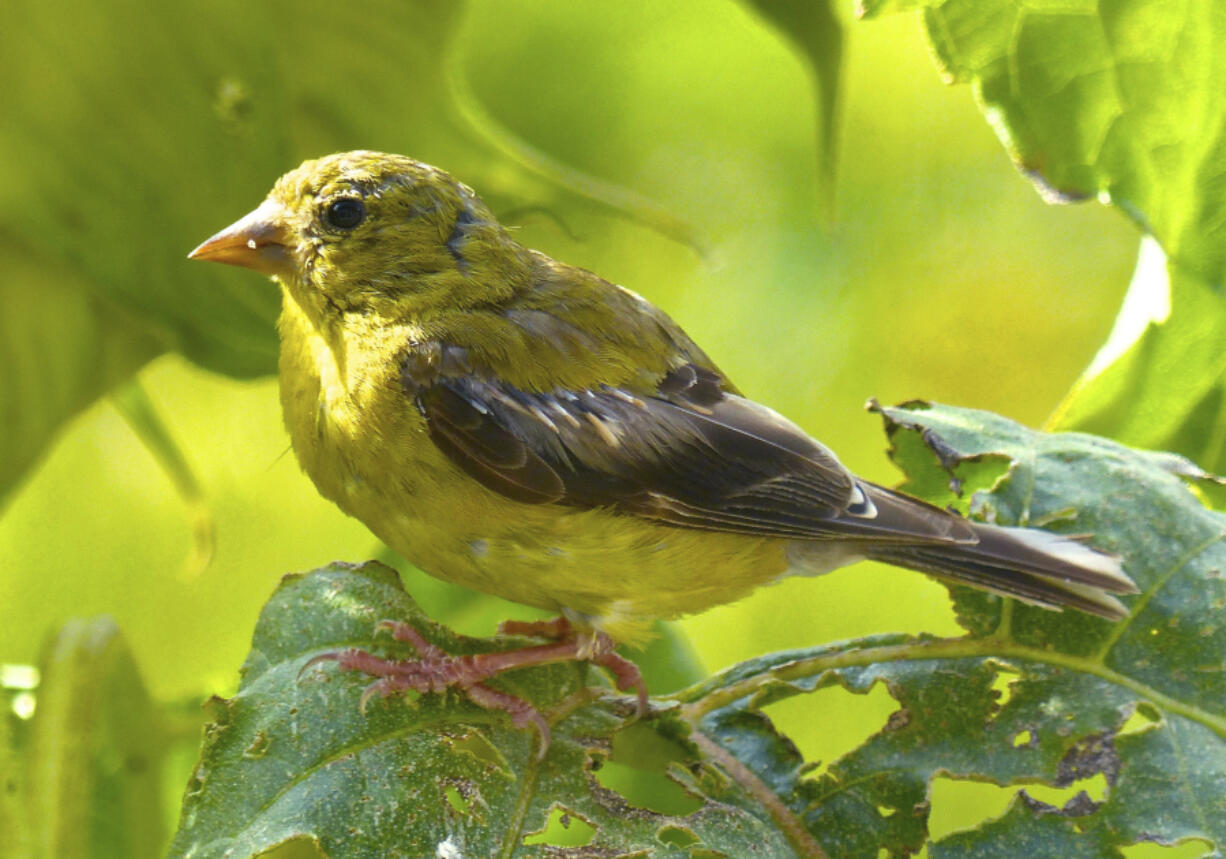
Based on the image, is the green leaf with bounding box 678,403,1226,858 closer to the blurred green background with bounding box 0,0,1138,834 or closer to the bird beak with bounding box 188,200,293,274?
the blurred green background with bounding box 0,0,1138,834

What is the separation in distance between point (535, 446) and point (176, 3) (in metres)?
0.73

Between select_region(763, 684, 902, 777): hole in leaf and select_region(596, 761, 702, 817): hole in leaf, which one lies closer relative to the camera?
select_region(596, 761, 702, 817): hole in leaf

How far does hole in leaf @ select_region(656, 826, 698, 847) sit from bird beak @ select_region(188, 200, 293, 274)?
91cm

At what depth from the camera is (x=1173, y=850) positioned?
102 inches

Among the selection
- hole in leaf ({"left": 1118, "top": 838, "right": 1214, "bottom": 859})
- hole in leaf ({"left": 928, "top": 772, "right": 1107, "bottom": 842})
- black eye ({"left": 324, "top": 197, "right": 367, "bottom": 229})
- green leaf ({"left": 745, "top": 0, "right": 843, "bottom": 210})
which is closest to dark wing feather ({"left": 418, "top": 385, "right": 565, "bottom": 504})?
black eye ({"left": 324, "top": 197, "right": 367, "bottom": 229})

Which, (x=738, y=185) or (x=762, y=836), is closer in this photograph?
(x=762, y=836)

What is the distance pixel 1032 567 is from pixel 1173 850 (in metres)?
1.14

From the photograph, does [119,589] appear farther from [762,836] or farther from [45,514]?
[762,836]

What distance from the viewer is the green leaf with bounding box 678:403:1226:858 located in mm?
1582

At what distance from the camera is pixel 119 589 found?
2340 millimetres

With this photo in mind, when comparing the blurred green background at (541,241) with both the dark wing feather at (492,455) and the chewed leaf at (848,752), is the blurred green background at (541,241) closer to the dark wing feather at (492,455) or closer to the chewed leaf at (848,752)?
the dark wing feather at (492,455)

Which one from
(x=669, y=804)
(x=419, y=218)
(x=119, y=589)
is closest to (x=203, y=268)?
(x=419, y=218)

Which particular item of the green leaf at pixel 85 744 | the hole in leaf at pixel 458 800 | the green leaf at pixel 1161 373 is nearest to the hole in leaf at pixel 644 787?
the hole in leaf at pixel 458 800

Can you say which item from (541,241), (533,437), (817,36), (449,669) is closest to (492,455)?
(533,437)
